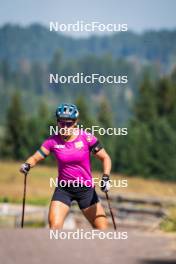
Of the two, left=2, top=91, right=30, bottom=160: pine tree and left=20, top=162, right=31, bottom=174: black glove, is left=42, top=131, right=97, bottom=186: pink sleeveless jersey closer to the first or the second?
left=20, top=162, right=31, bottom=174: black glove

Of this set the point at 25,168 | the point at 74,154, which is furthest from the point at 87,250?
the point at 25,168

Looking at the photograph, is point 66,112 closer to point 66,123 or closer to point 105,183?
point 66,123

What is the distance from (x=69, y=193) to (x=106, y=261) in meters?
3.51

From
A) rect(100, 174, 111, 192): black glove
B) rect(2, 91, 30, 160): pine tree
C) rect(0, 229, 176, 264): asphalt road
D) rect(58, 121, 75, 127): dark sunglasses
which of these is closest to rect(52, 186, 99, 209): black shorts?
rect(100, 174, 111, 192): black glove

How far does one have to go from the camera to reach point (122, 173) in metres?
73.9

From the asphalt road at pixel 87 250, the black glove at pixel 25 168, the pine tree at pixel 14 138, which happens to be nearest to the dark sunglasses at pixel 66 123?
the black glove at pixel 25 168

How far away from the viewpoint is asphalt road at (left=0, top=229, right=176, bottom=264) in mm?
5570

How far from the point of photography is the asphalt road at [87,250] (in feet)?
18.3

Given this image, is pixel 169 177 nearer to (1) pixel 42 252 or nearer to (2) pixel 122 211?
(2) pixel 122 211

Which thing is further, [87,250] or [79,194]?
[79,194]

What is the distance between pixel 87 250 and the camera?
18.8 feet

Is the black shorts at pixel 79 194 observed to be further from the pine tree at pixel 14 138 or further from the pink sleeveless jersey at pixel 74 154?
the pine tree at pixel 14 138

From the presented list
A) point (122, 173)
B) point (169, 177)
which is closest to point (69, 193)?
point (169, 177)

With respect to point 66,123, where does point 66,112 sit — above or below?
above
